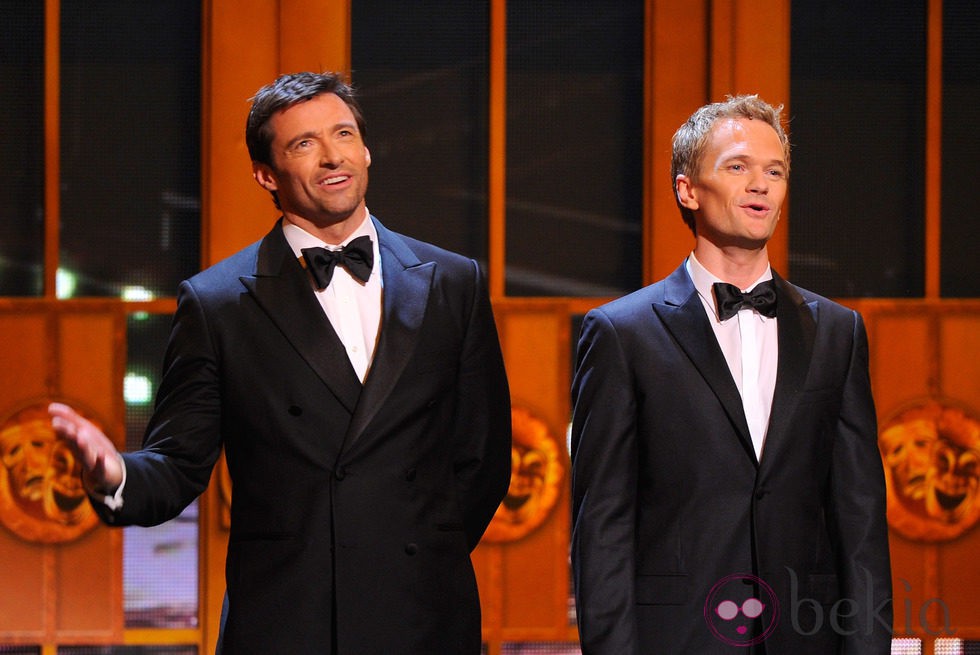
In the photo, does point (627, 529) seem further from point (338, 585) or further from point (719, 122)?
point (719, 122)

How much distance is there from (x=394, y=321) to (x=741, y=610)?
856 mm

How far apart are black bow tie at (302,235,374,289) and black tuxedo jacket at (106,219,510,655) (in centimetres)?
3

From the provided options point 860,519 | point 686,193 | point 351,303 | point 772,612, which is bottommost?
point 772,612

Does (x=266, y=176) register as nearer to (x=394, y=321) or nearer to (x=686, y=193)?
(x=394, y=321)

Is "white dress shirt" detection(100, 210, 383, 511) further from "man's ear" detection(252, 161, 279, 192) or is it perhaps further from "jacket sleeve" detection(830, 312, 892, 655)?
"jacket sleeve" detection(830, 312, 892, 655)

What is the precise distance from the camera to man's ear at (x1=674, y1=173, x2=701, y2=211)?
2.54 metres

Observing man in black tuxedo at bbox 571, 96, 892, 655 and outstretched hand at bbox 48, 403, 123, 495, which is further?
man in black tuxedo at bbox 571, 96, 892, 655

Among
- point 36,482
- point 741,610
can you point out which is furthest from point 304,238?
point 36,482

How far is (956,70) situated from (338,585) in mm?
2805

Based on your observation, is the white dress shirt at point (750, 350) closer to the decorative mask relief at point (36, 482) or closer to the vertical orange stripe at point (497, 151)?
the vertical orange stripe at point (497, 151)

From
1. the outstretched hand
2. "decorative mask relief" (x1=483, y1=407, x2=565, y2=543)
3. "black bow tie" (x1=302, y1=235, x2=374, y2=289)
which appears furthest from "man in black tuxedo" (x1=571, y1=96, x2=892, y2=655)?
"decorative mask relief" (x1=483, y1=407, x2=565, y2=543)

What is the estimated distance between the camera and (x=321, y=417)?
2.38m

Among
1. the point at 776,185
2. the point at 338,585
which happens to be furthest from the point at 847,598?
the point at 338,585

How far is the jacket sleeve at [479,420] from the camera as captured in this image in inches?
101
